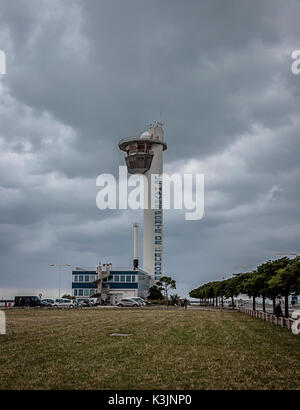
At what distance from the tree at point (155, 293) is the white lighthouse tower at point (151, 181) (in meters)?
5.03

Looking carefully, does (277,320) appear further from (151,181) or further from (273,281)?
(151,181)

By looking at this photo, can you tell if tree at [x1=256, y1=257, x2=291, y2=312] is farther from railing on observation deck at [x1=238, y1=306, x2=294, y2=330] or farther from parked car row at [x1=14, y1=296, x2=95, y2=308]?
parked car row at [x1=14, y1=296, x2=95, y2=308]

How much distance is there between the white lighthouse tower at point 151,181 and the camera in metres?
123

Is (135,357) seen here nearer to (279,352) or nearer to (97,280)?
(279,352)

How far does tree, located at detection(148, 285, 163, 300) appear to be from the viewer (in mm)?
115519

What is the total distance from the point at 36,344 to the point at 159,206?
345ft

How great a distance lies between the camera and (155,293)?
116 metres

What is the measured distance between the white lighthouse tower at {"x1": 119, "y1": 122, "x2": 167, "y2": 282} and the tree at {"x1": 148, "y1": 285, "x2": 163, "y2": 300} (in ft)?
16.5

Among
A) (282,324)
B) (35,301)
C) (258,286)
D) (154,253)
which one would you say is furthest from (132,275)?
(282,324)

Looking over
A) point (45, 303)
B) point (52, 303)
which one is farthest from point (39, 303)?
point (52, 303)

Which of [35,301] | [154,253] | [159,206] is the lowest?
[35,301]

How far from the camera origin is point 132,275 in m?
107

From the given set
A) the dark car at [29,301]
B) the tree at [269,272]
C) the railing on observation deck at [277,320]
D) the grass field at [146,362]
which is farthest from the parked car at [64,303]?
the grass field at [146,362]
